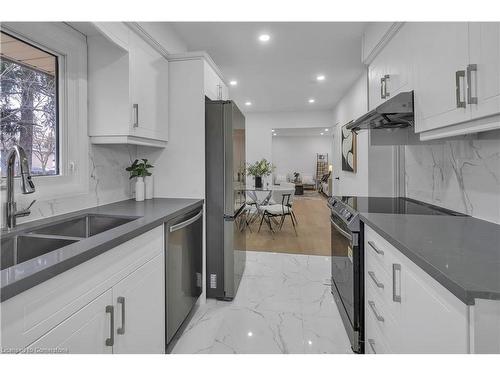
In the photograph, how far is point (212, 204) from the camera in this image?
239 centimetres

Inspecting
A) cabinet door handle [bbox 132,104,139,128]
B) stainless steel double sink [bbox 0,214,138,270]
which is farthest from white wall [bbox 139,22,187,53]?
stainless steel double sink [bbox 0,214,138,270]

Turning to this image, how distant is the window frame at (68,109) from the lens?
5.17 ft

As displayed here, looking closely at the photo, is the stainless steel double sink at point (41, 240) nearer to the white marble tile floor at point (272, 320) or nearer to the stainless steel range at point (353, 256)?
the white marble tile floor at point (272, 320)

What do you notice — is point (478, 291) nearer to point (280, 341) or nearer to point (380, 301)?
point (380, 301)

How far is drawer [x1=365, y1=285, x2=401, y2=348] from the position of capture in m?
1.21

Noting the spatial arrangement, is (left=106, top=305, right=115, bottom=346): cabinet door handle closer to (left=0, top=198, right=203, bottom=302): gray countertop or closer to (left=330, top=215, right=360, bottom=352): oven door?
(left=0, top=198, right=203, bottom=302): gray countertop

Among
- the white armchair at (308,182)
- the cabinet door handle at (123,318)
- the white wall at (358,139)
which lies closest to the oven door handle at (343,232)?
the cabinet door handle at (123,318)

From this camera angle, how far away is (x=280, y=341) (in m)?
1.86

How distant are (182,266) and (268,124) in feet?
18.9

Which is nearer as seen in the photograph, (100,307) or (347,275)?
(100,307)

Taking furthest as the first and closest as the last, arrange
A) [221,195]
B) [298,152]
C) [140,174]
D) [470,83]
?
[298,152]
[221,195]
[140,174]
[470,83]

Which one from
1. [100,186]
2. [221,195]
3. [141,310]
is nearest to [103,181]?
[100,186]

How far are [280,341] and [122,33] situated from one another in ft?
7.49

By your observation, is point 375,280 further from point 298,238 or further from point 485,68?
point 298,238
